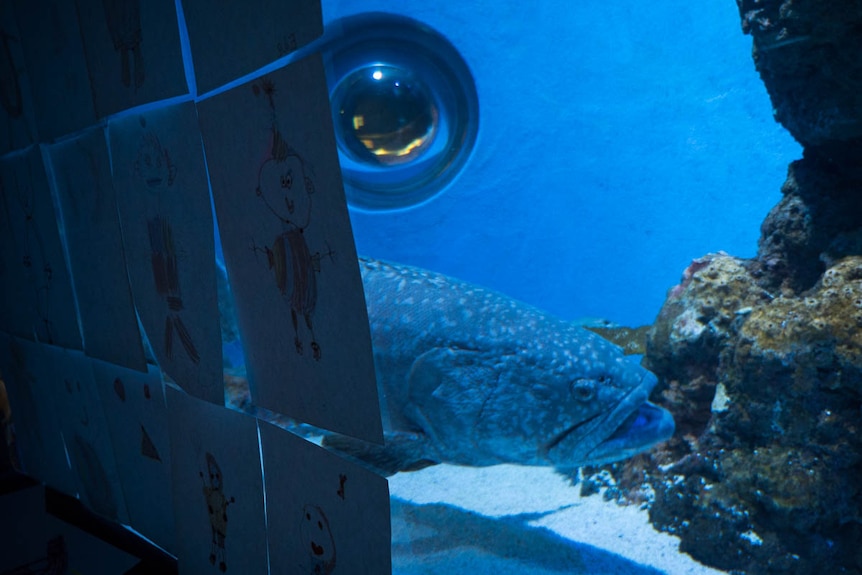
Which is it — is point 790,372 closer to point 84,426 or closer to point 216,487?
point 216,487

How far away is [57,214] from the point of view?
1742 mm

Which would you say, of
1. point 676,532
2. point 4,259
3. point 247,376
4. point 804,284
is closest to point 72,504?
point 4,259

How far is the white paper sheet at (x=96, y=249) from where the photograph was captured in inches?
58.9

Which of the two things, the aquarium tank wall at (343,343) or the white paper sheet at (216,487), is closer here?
the aquarium tank wall at (343,343)

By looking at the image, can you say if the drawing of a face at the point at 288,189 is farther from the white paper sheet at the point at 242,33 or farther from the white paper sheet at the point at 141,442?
the white paper sheet at the point at 141,442

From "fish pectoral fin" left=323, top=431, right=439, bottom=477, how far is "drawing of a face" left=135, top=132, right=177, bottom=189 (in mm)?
669

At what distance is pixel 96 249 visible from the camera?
159 cm

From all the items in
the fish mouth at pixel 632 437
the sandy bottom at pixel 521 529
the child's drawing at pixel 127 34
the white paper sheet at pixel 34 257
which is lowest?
the sandy bottom at pixel 521 529

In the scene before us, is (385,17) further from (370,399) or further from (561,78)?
(561,78)

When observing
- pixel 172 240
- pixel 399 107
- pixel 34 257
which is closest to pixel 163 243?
pixel 172 240

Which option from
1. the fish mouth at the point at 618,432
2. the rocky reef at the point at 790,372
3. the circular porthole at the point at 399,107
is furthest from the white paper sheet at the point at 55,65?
the rocky reef at the point at 790,372

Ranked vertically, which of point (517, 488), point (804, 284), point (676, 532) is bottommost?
point (676, 532)

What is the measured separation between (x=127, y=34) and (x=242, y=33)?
498mm

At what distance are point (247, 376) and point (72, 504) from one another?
157cm
